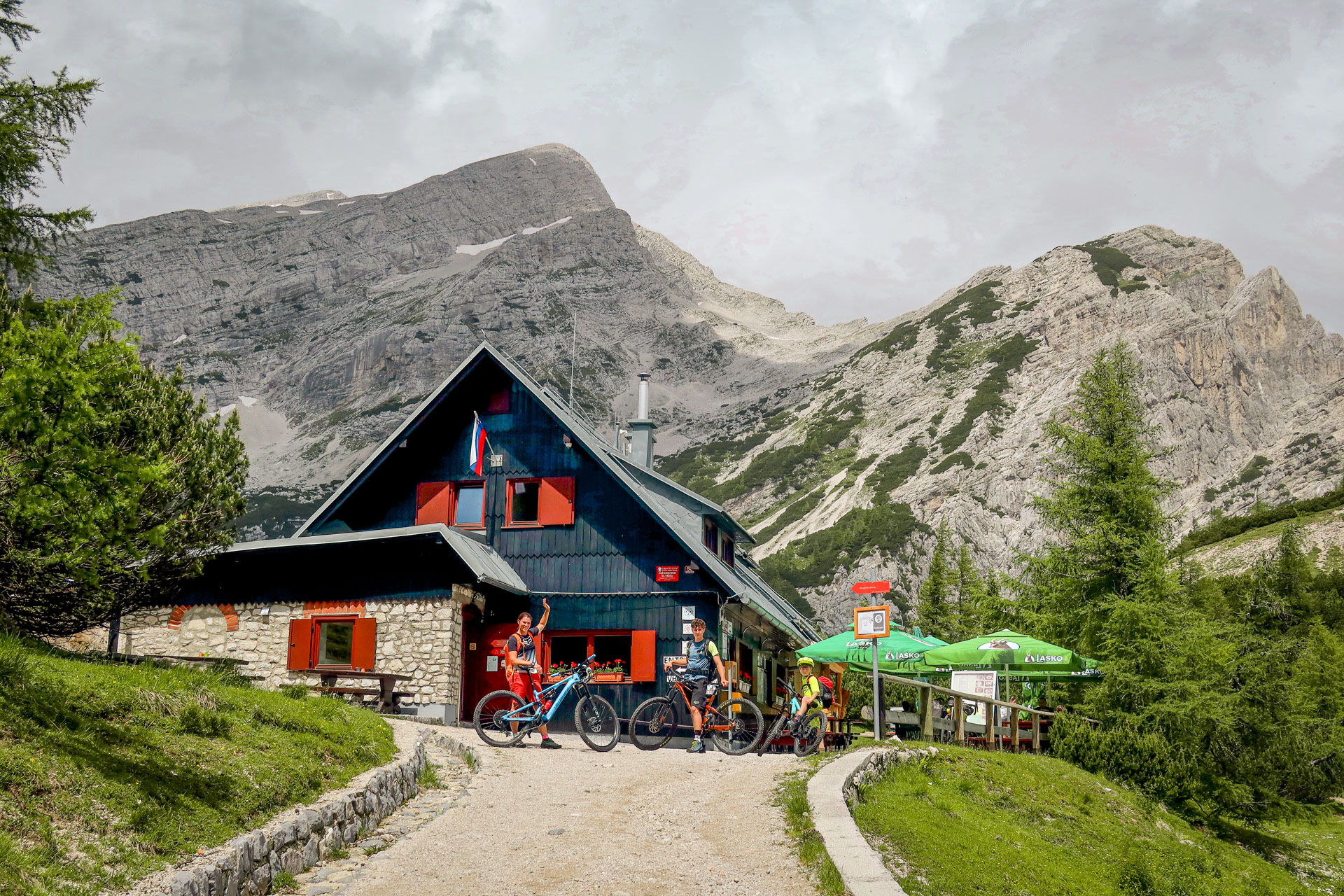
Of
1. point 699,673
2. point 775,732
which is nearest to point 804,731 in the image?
point 775,732

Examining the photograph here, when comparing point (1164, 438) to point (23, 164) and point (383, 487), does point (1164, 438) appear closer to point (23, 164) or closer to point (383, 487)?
point (383, 487)

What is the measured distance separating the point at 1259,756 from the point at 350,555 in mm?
19188

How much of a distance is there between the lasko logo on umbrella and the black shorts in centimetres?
718

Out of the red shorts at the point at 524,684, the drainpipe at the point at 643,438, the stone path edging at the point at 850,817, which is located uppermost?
the drainpipe at the point at 643,438

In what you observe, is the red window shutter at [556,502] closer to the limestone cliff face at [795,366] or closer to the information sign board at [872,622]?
the information sign board at [872,622]

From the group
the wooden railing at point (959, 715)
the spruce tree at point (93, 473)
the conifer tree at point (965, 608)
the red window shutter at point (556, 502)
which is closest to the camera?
the spruce tree at point (93, 473)

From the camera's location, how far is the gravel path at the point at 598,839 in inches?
318

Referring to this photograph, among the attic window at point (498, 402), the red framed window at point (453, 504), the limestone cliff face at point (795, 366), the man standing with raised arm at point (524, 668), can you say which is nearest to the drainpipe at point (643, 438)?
the attic window at point (498, 402)

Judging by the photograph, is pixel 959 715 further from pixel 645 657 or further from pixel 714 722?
pixel 645 657

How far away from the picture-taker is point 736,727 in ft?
52.8

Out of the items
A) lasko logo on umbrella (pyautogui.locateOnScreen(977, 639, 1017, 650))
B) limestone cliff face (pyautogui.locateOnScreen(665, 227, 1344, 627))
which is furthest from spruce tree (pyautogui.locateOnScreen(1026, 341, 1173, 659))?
limestone cliff face (pyautogui.locateOnScreen(665, 227, 1344, 627))

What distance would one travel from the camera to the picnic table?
18.0 meters

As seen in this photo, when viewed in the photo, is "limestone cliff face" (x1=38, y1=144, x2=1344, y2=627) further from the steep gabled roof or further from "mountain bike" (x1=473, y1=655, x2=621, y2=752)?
"mountain bike" (x1=473, y1=655, x2=621, y2=752)

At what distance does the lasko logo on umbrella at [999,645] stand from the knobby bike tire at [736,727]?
6499 millimetres
